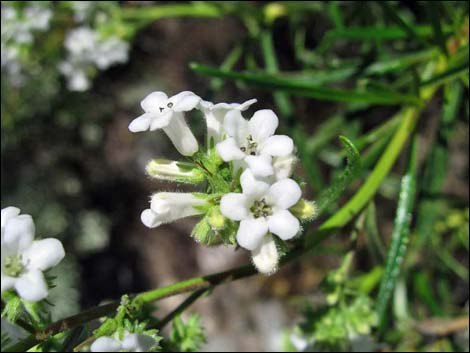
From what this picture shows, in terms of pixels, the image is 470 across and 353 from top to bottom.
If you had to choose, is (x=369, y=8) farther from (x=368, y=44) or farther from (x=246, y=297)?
(x=246, y=297)

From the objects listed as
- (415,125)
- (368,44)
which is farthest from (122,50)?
(415,125)

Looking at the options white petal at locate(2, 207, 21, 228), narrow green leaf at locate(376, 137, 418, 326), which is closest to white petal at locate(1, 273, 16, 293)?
white petal at locate(2, 207, 21, 228)

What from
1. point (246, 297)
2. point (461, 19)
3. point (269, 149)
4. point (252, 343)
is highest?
point (461, 19)

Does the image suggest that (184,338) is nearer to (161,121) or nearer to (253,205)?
(253,205)

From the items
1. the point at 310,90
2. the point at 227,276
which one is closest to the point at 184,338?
the point at 227,276

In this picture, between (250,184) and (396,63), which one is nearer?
(250,184)

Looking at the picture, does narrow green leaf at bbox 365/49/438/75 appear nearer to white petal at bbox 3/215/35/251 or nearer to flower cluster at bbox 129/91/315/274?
flower cluster at bbox 129/91/315/274

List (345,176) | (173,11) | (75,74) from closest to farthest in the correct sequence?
(345,176) < (173,11) < (75,74)
